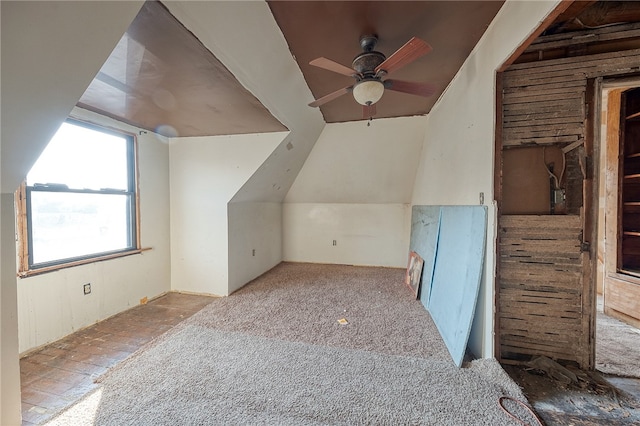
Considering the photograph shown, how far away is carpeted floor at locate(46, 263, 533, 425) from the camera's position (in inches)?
54.2

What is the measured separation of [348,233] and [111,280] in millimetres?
3641

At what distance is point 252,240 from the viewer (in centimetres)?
388

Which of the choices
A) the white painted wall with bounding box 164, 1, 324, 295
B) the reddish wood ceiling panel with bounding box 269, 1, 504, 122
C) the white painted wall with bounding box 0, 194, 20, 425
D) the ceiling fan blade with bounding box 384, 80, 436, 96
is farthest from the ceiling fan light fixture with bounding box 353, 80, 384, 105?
the white painted wall with bounding box 0, 194, 20, 425

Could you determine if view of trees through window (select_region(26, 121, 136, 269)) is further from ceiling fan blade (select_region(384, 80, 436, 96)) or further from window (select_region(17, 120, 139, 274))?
ceiling fan blade (select_region(384, 80, 436, 96))

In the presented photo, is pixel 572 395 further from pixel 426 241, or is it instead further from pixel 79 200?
pixel 79 200

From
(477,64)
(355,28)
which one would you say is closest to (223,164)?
(355,28)

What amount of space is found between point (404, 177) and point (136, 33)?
3738 millimetres

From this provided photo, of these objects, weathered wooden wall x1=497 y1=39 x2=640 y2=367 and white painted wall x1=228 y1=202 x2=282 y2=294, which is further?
white painted wall x1=228 y1=202 x2=282 y2=294

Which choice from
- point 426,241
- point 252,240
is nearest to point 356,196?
point 426,241

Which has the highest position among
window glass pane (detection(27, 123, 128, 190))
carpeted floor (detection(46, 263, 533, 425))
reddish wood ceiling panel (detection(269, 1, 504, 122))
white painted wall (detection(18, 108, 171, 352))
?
reddish wood ceiling panel (detection(269, 1, 504, 122))

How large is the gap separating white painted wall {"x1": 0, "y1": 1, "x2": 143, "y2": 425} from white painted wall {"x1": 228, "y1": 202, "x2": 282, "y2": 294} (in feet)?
6.86

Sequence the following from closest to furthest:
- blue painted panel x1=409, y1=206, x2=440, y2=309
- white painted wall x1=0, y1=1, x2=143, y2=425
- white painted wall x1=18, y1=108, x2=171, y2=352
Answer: white painted wall x1=0, y1=1, x2=143, y2=425 < white painted wall x1=18, y1=108, x2=171, y2=352 < blue painted panel x1=409, y1=206, x2=440, y2=309

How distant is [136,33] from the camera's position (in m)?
1.30

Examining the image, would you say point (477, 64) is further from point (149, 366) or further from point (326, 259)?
point (326, 259)
